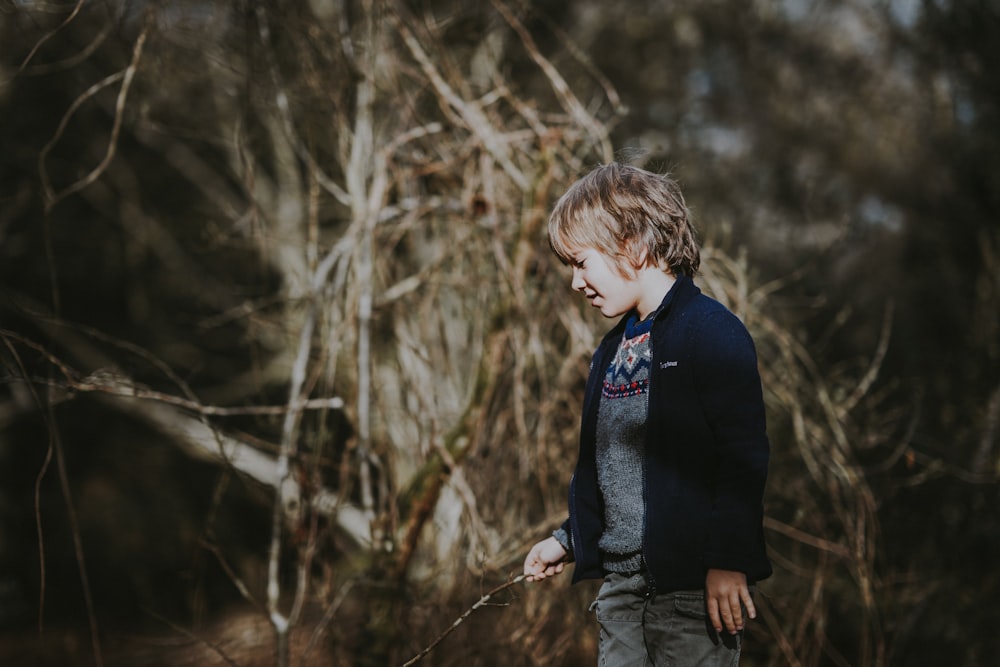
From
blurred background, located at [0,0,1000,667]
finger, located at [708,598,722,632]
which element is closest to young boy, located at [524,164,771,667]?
finger, located at [708,598,722,632]

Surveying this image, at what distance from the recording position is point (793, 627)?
140 inches

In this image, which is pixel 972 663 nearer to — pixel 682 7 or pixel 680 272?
pixel 680 272

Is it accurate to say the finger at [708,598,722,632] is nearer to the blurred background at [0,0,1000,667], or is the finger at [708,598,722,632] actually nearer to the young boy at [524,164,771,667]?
the young boy at [524,164,771,667]

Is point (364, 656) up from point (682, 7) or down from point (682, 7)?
down

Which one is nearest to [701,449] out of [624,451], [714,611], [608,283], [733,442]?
[733,442]

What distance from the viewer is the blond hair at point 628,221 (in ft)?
5.57

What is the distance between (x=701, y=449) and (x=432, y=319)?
2.04m

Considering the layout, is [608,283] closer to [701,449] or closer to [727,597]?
[701,449]

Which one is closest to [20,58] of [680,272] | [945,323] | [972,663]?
[680,272]

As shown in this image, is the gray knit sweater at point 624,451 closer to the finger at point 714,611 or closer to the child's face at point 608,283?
the child's face at point 608,283

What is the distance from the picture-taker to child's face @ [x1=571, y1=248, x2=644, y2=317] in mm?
1720

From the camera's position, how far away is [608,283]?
5.64 feet

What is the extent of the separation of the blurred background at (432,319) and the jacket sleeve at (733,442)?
0.52m

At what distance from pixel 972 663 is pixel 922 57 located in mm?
5141
